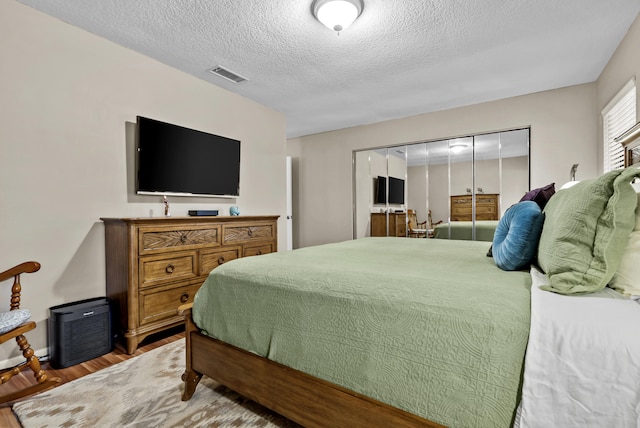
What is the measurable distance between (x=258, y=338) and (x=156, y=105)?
269 cm

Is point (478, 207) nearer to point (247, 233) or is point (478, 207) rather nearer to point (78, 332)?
point (247, 233)

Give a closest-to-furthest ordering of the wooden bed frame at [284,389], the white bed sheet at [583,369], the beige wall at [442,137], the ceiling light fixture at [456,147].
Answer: the white bed sheet at [583,369] → the wooden bed frame at [284,389] → the beige wall at [442,137] → the ceiling light fixture at [456,147]

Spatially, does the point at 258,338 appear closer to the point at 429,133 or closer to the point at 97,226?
the point at 97,226

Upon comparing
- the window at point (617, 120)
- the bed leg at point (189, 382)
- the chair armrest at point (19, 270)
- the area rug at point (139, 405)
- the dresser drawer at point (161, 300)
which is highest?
the window at point (617, 120)

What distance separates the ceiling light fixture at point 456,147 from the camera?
445 centimetres

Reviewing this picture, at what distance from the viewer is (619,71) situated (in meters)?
2.83

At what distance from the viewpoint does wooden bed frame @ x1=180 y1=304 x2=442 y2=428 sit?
1065 millimetres

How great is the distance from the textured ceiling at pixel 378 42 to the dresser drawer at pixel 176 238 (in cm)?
166

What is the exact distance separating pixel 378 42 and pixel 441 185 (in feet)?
8.46

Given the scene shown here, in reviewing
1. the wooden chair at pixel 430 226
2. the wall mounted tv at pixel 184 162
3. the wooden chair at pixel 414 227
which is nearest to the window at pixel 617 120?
the wooden chair at pixel 430 226

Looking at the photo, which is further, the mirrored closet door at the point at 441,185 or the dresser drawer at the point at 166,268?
the mirrored closet door at the point at 441,185

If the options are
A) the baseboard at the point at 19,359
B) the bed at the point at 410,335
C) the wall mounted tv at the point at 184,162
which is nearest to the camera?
the bed at the point at 410,335

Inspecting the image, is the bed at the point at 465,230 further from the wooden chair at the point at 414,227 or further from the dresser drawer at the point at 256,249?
the dresser drawer at the point at 256,249

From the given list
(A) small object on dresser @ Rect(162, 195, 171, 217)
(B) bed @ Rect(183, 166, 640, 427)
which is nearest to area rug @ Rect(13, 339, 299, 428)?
(B) bed @ Rect(183, 166, 640, 427)
